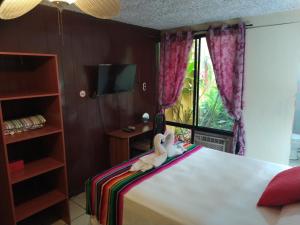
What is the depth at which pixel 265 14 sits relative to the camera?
9.30 ft

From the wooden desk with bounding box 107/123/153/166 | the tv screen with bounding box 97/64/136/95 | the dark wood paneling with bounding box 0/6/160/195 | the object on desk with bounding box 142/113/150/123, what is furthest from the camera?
the object on desk with bounding box 142/113/150/123

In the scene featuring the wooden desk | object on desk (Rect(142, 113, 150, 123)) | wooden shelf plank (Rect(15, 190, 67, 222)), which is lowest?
wooden shelf plank (Rect(15, 190, 67, 222))

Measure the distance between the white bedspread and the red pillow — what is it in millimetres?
60

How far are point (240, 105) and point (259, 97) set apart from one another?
10.7 inches

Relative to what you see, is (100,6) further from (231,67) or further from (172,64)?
(172,64)

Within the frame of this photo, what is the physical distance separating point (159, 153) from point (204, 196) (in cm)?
73

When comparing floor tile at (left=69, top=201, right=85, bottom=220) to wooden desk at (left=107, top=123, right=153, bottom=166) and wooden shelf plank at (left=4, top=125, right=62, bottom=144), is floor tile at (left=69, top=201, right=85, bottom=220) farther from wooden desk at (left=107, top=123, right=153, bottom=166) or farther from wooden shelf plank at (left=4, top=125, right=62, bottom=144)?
wooden shelf plank at (left=4, top=125, right=62, bottom=144)

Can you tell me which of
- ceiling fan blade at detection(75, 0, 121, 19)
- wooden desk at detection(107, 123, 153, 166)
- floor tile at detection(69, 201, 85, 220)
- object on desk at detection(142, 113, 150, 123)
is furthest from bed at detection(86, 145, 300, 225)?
object on desk at detection(142, 113, 150, 123)

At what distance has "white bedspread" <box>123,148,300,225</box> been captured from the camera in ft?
4.76

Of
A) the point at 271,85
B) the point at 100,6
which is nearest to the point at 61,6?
the point at 100,6

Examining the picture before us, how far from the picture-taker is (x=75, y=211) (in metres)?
2.54

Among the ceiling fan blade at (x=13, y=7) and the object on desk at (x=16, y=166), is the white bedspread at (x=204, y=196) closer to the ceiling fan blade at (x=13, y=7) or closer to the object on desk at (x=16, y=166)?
the object on desk at (x=16, y=166)

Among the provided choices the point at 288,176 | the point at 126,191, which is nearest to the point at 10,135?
the point at 126,191

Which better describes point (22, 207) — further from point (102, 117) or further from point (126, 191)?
point (102, 117)
